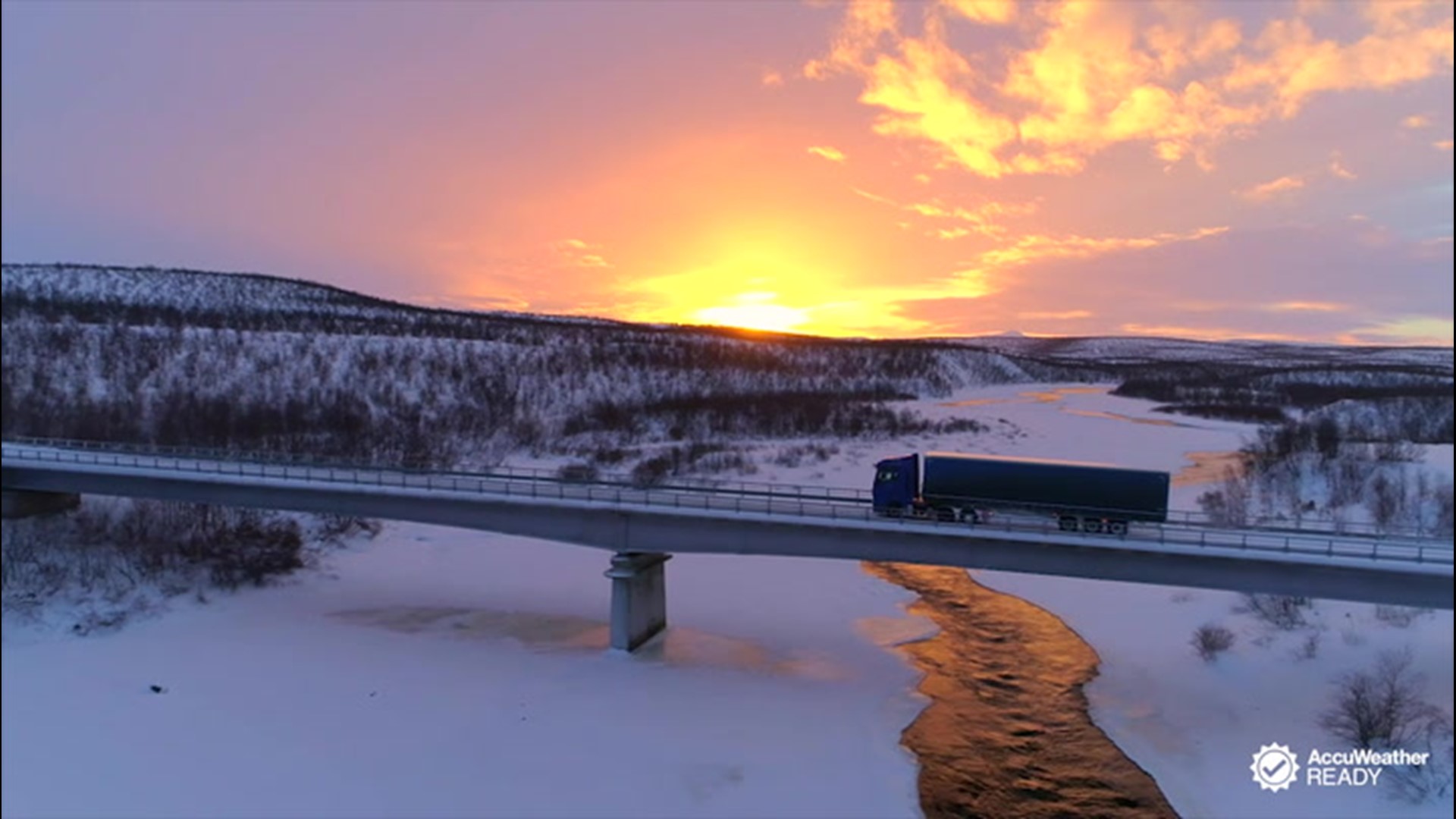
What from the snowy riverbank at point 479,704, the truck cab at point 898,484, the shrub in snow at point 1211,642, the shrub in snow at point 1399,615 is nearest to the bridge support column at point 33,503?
the snowy riverbank at point 479,704

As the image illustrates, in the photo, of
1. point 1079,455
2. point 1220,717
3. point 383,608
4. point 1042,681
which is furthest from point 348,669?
point 1079,455

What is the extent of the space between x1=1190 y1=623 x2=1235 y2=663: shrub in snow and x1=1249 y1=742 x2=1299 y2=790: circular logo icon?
6037mm

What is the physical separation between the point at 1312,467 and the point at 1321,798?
1680 inches

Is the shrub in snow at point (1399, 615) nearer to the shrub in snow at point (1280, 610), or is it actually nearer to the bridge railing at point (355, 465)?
the shrub in snow at point (1280, 610)

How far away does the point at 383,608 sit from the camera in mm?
34688

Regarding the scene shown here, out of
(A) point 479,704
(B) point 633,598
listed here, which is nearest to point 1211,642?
(B) point 633,598

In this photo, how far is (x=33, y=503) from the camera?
40.1 m

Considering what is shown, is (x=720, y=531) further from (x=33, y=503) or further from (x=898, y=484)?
(x=33, y=503)

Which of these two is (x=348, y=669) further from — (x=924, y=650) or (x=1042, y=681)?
(x=1042, y=681)

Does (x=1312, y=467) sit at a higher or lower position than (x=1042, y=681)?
higher

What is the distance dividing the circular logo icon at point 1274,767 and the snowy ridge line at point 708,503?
16.9 feet

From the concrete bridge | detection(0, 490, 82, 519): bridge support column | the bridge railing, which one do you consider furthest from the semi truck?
detection(0, 490, 82, 519): bridge support column

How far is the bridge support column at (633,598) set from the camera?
29656 mm

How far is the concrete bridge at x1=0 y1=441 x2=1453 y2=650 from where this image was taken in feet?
76.2
